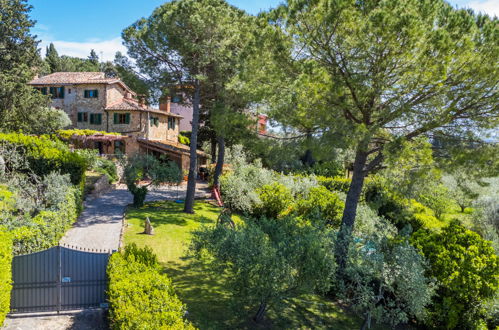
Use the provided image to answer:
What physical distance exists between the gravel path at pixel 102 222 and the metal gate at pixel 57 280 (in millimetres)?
4095

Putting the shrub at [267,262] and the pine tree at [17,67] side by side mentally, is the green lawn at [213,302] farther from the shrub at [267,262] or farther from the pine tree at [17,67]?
the pine tree at [17,67]

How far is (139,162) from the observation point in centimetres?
2177

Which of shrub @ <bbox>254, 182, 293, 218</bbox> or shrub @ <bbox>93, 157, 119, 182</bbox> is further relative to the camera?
shrub @ <bbox>93, 157, 119, 182</bbox>

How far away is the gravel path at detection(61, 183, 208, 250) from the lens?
13422 mm

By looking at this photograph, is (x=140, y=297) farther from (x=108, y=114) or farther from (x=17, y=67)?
(x=108, y=114)

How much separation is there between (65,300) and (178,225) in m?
8.72

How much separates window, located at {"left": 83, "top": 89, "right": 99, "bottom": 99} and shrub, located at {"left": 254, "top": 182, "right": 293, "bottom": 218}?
78.0ft

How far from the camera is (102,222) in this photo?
16.5 metres

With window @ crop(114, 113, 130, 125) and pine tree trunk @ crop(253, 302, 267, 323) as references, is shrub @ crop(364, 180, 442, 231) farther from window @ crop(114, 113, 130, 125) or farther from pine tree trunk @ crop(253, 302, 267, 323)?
window @ crop(114, 113, 130, 125)

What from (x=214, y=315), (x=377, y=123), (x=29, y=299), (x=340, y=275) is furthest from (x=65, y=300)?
(x=377, y=123)

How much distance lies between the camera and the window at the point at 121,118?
3475 cm

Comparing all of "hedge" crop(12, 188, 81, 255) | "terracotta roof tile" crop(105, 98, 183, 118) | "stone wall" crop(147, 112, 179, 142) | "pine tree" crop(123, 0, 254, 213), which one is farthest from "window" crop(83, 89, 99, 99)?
"hedge" crop(12, 188, 81, 255)

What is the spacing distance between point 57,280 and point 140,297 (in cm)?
316

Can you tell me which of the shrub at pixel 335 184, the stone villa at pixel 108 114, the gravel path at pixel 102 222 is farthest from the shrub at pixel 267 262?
the stone villa at pixel 108 114
